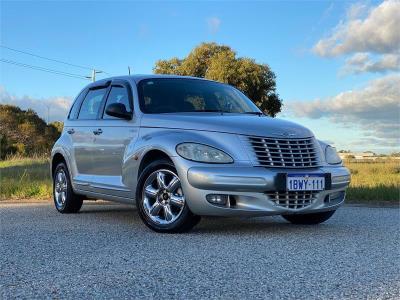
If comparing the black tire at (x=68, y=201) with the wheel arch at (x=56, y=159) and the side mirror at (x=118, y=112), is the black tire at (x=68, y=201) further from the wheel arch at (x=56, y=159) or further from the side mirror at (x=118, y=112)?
the side mirror at (x=118, y=112)

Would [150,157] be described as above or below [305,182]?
above

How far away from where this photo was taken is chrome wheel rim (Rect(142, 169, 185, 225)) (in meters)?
6.50

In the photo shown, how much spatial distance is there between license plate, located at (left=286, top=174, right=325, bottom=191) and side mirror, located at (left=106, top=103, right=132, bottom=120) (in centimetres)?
226

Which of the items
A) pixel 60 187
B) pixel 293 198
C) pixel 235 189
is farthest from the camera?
pixel 60 187

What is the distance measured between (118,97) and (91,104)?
0.81 metres

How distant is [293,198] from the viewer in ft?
21.1

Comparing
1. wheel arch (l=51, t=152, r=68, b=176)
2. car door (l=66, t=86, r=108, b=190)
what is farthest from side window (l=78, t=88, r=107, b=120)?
wheel arch (l=51, t=152, r=68, b=176)

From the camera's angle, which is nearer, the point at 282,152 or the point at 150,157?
the point at 282,152

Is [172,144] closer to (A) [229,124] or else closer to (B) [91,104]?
(A) [229,124]

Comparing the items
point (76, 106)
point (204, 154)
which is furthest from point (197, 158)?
point (76, 106)

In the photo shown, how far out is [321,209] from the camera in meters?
6.72

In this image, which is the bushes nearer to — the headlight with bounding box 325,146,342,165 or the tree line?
the tree line

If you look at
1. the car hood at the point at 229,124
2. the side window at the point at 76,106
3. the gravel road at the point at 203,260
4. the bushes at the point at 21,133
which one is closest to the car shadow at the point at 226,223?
the gravel road at the point at 203,260

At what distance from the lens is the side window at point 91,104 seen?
8469 millimetres
